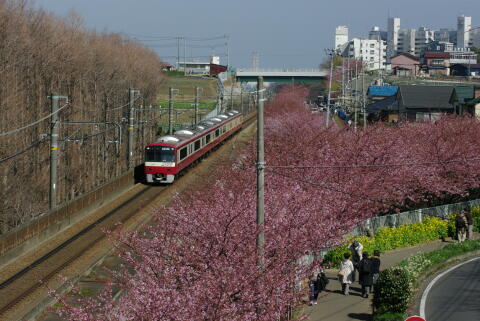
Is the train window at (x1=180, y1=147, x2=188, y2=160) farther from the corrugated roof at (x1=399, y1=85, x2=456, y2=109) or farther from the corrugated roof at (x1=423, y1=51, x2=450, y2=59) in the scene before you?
the corrugated roof at (x1=423, y1=51, x2=450, y2=59)

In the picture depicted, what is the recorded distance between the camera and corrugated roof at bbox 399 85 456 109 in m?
59.9

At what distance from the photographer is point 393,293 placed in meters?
15.7

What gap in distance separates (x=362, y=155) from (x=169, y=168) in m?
12.6

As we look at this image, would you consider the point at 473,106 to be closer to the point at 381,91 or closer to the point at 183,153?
the point at 183,153

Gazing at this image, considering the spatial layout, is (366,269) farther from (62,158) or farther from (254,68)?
(254,68)

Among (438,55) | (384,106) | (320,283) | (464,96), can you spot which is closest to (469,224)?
(320,283)

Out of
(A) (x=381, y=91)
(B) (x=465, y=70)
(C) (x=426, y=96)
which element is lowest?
(C) (x=426, y=96)

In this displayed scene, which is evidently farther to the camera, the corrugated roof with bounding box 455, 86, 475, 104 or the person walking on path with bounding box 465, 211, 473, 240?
the corrugated roof with bounding box 455, 86, 475, 104

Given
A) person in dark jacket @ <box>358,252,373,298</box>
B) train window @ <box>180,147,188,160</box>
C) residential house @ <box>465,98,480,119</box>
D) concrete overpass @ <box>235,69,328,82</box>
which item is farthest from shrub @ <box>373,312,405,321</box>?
concrete overpass @ <box>235,69,328,82</box>

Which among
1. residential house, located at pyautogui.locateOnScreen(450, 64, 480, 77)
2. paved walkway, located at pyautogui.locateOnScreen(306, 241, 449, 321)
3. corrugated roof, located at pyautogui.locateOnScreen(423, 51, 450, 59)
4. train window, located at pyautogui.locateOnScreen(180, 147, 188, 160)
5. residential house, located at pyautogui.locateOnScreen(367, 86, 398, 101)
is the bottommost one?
paved walkway, located at pyautogui.locateOnScreen(306, 241, 449, 321)

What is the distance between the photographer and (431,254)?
2155 centimetres

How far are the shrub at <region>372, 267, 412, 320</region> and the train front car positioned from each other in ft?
72.9

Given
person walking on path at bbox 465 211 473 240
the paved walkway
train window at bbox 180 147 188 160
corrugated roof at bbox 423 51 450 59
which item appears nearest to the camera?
the paved walkway

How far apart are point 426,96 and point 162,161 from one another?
32254 millimetres
